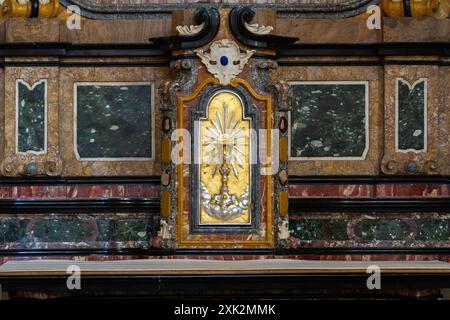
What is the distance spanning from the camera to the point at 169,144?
13.5 meters

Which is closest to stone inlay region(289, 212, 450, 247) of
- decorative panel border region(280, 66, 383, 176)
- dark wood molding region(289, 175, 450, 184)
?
dark wood molding region(289, 175, 450, 184)

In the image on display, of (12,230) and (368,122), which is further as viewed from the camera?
(368,122)

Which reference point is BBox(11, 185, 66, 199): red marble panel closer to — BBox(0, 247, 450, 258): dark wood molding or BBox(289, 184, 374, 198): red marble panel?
BBox(0, 247, 450, 258): dark wood molding

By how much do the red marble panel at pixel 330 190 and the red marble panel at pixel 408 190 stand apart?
91 mm

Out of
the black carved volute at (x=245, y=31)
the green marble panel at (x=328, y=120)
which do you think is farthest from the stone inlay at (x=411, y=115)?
the black carved volute at (x=245, y=31)

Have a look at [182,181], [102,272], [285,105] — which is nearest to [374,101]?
[285,105]

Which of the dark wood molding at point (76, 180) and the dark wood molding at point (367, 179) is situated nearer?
the dark wood molding at point (76, 180)

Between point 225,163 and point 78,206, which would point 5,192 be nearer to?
point 78,206

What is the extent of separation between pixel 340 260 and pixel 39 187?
2.53m

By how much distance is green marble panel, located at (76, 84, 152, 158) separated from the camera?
45.1ft

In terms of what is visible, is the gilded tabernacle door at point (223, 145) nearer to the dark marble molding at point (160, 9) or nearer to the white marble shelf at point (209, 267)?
the white marble shelf at point (209, 267)

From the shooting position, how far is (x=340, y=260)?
44.9 feet

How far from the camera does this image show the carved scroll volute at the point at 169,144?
13.4 meters

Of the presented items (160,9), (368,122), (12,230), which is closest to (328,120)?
(368,122)
